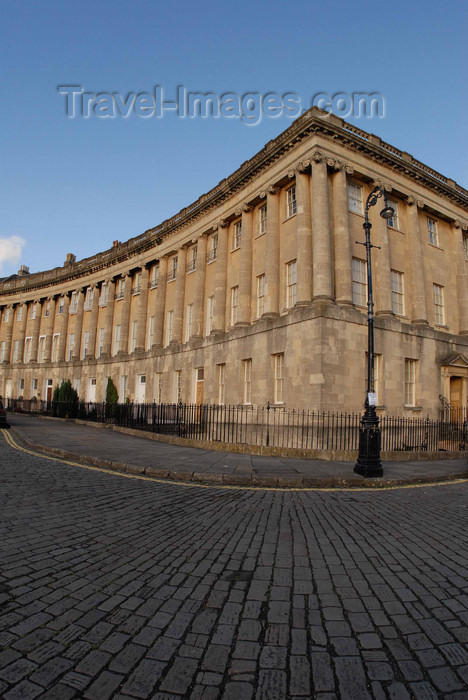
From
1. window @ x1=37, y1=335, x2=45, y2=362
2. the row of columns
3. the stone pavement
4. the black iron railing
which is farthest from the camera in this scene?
window @ x1=37, y1=335, x2=45, y2=362

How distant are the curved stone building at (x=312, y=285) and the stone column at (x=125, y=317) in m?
2.81

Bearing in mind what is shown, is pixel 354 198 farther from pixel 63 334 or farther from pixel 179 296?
pixel 63 334

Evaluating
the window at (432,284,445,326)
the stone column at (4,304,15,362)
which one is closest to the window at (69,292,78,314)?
the stone column at (4,304,15,362)

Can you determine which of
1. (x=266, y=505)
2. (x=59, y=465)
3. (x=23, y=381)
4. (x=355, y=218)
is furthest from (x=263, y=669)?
(x=23, y=381)

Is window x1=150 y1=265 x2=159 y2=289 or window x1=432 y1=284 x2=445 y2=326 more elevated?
window x1=150 y1=265 x2=159 y2=289

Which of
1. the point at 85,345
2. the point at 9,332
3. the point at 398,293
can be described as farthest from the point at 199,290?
the point at 9,332

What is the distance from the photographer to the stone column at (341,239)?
56.5 ft

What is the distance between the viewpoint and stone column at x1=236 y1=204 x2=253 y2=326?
2142 centimetres

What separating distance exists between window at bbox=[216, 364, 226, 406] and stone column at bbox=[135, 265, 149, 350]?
11.2m

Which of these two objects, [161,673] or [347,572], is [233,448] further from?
[161,673]

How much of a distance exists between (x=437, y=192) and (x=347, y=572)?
83.4ft

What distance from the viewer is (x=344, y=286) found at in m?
17.2

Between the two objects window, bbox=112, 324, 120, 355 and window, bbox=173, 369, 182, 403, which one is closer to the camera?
window, bbox=173, 369, 182, 403

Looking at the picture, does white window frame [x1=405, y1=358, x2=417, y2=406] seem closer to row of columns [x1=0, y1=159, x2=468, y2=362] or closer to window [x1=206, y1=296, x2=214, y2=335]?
row of columns [x1=0, y1=159, x2=468, y2=362]
